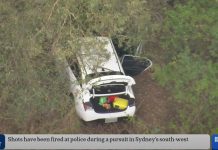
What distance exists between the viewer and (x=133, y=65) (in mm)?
10555

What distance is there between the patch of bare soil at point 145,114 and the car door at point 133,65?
28 centimetres

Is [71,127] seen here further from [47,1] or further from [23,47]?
[47,1]

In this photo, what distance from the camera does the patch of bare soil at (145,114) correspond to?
946cm

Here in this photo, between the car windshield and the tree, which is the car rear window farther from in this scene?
the tree

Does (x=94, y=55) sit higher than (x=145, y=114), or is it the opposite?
(x=94, y=55)

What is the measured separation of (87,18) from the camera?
8.83 metres

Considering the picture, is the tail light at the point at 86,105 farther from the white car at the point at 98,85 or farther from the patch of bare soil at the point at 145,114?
the patch of bare soil at the point at 145,114

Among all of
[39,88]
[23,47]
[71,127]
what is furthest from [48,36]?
[71,127]

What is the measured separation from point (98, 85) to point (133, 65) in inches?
76.0

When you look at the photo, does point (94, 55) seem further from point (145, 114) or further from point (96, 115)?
point (145, 114)

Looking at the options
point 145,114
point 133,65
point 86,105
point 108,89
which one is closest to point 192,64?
point 133,65

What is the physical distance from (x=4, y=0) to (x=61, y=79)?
212cm

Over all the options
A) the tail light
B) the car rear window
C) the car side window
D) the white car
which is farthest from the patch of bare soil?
the car side window

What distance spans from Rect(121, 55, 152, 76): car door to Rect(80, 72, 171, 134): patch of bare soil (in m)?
0.28
